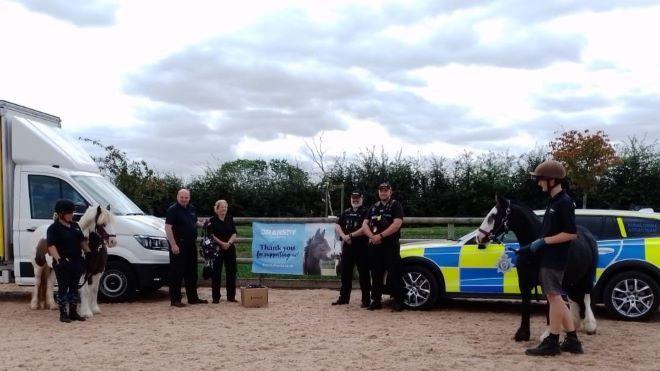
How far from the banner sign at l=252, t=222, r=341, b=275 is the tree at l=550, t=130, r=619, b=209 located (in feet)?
46.5

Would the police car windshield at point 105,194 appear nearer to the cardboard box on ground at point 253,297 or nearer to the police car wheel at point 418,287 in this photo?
the cardboard box on ground at point 253,297

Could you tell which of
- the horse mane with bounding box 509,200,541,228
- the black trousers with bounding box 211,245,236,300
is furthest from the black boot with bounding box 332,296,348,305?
the horse mane with bounding box 509,200,541,228

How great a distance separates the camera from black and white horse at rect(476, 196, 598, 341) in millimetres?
7246

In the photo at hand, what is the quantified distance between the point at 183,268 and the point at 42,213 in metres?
2.46

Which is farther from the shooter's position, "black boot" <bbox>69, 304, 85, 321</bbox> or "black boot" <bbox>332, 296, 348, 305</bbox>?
"black boot" <bbox>332, 296, 348, 305</bbox>

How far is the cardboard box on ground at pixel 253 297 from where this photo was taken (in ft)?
33.0

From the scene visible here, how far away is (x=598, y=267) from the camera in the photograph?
8750mm

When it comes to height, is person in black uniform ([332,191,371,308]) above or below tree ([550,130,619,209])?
below

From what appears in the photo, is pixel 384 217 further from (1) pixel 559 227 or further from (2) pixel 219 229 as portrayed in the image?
(1) pixel 559 227

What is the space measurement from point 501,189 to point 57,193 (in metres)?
16.8

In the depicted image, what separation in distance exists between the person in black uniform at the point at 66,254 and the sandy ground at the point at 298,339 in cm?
32

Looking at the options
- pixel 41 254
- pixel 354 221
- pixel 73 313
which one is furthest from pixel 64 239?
pixel 354 221

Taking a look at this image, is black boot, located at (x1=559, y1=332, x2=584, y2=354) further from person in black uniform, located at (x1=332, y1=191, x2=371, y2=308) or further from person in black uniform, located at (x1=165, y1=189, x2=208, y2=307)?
person in black uniform, located at (x1=165, y1=189, x2=208, y2=307)

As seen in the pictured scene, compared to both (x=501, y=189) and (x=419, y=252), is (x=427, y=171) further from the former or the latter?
(x=419, y=252)
